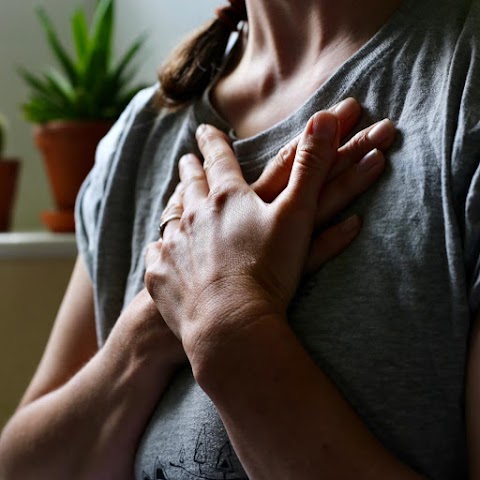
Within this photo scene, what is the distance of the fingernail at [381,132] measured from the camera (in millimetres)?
803

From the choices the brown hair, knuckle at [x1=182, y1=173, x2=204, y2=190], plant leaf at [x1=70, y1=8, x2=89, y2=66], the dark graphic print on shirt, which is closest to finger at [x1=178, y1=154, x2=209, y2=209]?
knuckle at [x1=182, y1=173, x2=204, y2=190]

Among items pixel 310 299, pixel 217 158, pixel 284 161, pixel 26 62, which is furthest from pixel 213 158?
pixel 26 62

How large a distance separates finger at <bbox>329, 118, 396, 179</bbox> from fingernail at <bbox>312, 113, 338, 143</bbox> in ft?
→ 0.06

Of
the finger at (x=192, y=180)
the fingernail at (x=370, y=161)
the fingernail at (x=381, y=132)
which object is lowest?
the finger at (x=192, y=180)

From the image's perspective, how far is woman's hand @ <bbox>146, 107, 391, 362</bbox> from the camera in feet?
2.55

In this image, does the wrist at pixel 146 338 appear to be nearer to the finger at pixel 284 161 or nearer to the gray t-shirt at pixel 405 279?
the gray t-shirt at pixel 405 279

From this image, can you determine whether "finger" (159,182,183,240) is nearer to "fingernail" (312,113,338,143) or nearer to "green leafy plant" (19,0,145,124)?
"fingernail" (312,113,338,143)

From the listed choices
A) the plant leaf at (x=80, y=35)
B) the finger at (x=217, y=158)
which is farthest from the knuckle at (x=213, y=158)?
the plant leaf at (x=80, y=35)

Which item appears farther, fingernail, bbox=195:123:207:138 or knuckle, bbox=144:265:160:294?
fingernail, bbox=195:123:207:138

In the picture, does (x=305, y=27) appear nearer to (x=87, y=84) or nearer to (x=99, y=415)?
(x=99, y=415)

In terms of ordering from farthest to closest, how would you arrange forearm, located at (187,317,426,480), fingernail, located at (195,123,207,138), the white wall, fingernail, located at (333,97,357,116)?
the white wall
fingernail, located at (195,123,207,138)
fingernail, located at (333,97,357,116)
forearm, located at (187,317,426,480)

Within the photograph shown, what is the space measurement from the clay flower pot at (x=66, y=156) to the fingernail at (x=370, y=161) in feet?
3.89

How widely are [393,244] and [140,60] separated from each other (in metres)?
1.48

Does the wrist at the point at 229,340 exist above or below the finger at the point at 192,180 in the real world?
below
